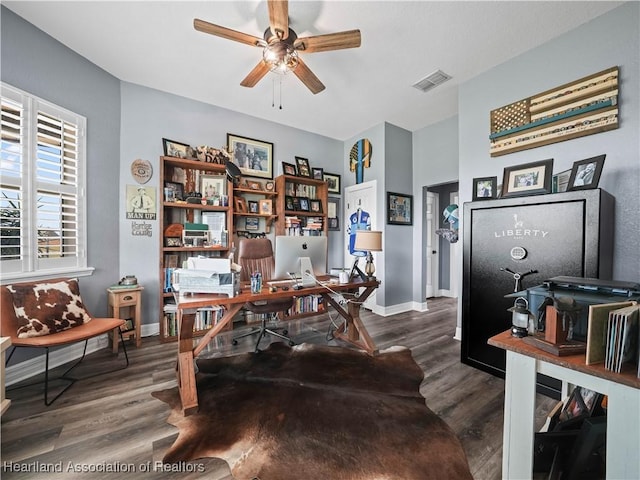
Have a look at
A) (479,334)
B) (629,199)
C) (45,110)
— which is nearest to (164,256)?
(45,110)

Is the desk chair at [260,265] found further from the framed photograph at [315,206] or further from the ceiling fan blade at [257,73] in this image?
the ceiling fan blade at [257,73]

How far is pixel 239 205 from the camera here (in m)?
3.51

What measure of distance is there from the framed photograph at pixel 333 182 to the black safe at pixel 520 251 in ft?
8.64

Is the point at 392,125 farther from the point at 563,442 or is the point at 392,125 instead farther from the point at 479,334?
the point at 563,442

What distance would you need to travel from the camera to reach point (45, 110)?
7.39ft

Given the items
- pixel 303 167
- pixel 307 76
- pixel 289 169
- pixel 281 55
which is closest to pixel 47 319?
pixel 281 55

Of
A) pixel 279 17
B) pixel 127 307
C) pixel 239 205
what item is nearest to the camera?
pixel 279 17

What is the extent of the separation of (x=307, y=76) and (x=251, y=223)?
84.5 inches

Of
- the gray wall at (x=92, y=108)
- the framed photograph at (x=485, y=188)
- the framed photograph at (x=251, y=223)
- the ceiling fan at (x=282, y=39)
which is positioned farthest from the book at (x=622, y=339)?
the gray wall at (x=92, y=108)

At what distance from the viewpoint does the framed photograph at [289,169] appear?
399cm

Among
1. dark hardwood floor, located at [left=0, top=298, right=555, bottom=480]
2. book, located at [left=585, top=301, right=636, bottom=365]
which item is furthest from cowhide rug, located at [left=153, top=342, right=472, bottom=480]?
book, located at [left=585, top=301, right=636, bottom=365]

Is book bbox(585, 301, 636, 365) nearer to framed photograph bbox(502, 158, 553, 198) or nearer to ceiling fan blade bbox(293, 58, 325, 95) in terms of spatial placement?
framed photograph bbox(502, 158, 553, 198)

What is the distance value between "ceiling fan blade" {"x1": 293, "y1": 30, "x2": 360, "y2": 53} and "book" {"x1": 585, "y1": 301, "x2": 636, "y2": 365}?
6.84ft

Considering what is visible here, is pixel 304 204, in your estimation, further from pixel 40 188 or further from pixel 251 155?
pixel 40 188
